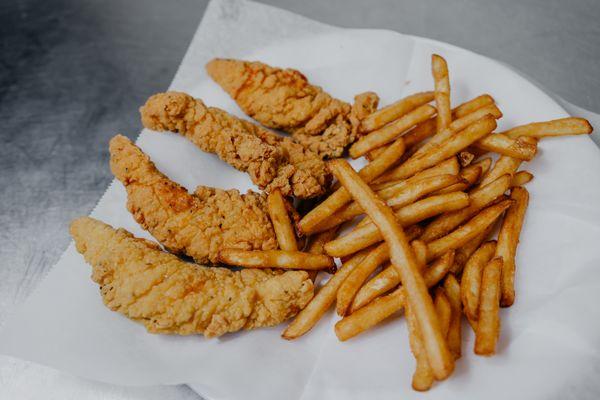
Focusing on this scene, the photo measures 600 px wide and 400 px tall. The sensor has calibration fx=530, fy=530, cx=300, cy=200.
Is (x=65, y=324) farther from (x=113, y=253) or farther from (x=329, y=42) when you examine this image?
(x=329, y=42)

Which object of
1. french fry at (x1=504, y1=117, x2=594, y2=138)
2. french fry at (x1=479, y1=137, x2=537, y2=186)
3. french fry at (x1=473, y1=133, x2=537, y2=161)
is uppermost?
french fry at (x1=504, y1=117, x2=594, y2=138)

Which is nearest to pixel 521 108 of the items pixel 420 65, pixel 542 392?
pixel 420 65

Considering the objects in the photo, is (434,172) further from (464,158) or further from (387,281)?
(387,281)

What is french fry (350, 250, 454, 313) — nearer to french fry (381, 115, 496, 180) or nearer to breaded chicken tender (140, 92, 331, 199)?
french fry (381, 115, 496, 180)

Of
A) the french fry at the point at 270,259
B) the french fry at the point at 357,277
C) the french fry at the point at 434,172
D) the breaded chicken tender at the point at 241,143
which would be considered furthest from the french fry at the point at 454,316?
the breaded chicken tender at the point at 241,143

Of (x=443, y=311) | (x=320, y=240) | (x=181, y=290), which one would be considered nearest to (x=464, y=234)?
(x=443, y=311)

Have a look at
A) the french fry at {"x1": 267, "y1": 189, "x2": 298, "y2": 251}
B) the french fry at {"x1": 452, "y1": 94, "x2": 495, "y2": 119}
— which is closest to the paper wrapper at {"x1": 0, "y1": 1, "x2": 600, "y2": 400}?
A: the french fry at {"x1": 452, "y1": 94, "x2": 495, "y2": 119}

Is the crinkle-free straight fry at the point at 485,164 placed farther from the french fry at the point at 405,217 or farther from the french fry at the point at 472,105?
the french fry at the point at 405,217
